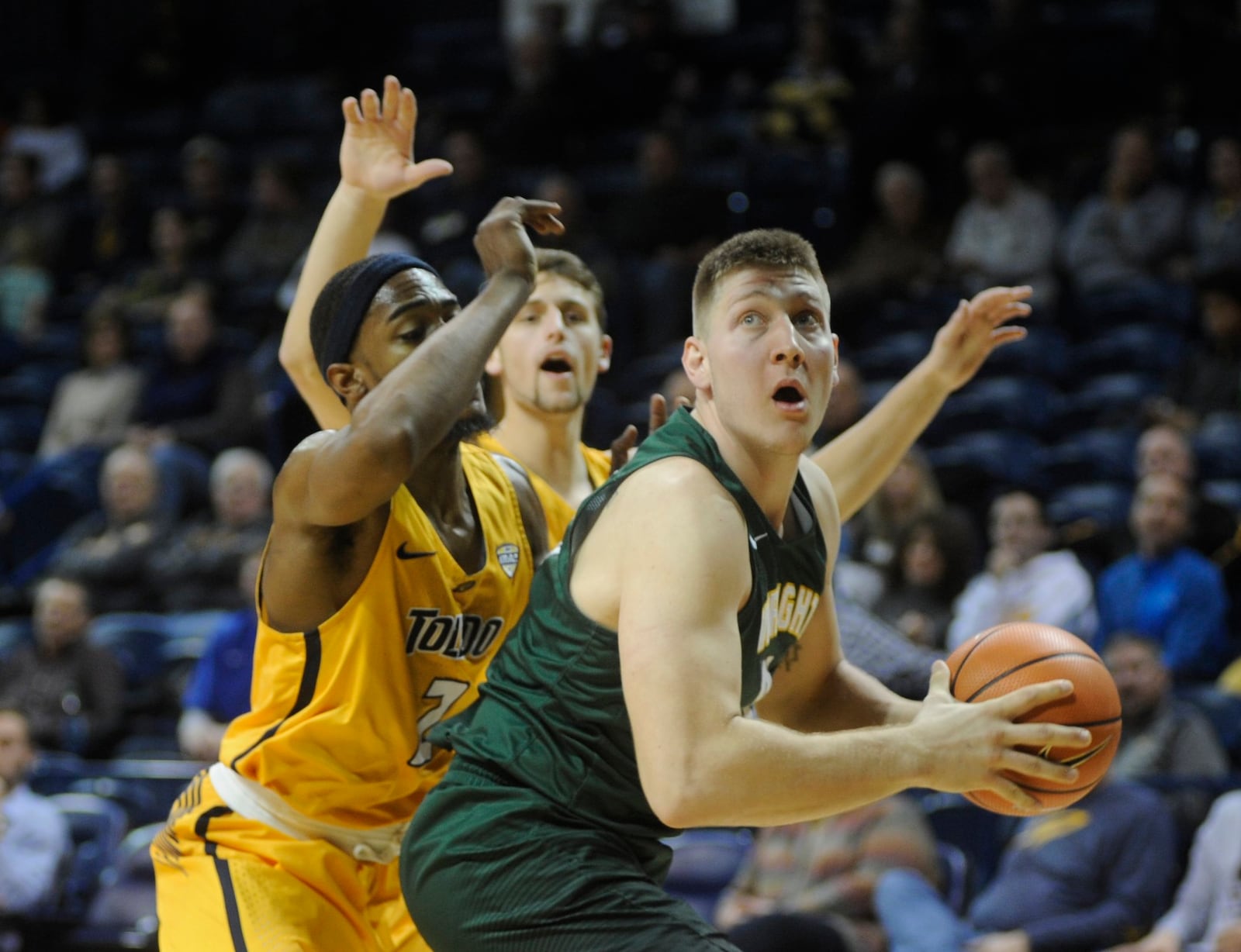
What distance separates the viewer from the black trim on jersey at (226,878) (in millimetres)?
3145

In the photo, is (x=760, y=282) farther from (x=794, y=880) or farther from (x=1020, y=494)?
(x=1020, y=494)

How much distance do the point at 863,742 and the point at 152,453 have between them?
26.3 feet

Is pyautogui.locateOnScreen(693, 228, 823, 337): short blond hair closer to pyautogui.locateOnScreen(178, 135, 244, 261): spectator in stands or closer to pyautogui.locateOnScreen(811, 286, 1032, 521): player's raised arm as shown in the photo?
pyautogui.locateOnScreen(811, 286, 1032, 521): player's raised arm

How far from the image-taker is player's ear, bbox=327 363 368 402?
3.42m

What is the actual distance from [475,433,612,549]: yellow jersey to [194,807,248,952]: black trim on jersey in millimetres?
948

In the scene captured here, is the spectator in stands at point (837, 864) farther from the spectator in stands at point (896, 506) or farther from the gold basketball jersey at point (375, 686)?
the gold basketball jersey at point (375, 686)

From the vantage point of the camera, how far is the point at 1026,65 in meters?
10.3

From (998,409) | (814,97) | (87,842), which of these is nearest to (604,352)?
(87,842)

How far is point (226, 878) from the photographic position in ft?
10.6

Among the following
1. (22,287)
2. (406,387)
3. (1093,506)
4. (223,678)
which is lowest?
(223,678)

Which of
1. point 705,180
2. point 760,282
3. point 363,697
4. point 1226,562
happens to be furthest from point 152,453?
point 760,282

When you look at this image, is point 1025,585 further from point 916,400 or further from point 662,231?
point 662,231

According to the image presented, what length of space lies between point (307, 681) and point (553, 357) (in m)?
1.33

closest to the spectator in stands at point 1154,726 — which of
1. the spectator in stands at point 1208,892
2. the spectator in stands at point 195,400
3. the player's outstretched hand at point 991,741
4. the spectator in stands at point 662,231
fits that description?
the spectator in stands at point 1208,892
